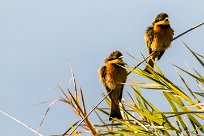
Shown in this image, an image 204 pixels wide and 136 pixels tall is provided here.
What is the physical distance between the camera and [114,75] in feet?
15.1

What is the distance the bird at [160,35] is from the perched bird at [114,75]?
449 mm

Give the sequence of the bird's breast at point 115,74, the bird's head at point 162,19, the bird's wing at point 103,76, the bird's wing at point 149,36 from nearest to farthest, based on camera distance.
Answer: the bird's breast at point 115,74
the bird's wing at point 103,76
the bird's head at point 162,19
the bird's wing at point 149,36

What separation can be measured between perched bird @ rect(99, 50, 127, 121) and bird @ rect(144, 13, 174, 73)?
45 centimetres

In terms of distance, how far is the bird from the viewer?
493 centimetres

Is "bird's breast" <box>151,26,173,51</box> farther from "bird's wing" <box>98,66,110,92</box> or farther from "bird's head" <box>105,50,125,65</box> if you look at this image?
"bird's wing" <box>98,66,110,92</box>

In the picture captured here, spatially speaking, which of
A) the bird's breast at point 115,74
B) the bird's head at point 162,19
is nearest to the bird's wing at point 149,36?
the bird's head at point 162,19

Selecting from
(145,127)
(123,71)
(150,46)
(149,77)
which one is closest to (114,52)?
(123,71)

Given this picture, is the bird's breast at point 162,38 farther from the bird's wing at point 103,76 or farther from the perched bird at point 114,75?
the bird's wing at point 103,76

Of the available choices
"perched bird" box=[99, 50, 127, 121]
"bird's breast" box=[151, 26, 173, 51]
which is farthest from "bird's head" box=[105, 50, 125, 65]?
"bird's breast" box=[151, 26, 173, 51]

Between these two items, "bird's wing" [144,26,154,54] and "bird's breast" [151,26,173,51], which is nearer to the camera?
"bird's breast" [151,26,173,51]

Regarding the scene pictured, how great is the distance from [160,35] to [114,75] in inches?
27.8

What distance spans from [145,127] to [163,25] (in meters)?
1.84

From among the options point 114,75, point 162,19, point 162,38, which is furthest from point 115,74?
point 162,19

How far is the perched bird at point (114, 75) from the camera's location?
15.1 ft
